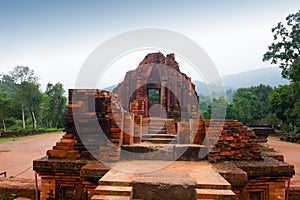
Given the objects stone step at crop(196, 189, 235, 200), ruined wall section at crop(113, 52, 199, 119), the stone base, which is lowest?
stone step at crop(196, 189, 235, 200)

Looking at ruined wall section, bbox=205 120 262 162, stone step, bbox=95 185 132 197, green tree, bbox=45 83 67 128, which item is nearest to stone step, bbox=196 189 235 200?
stone step, bbox=95 185 132 197

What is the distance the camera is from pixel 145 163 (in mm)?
4055

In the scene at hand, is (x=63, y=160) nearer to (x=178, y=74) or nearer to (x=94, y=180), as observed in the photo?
(x=94, y=180)

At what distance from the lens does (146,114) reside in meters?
13.7

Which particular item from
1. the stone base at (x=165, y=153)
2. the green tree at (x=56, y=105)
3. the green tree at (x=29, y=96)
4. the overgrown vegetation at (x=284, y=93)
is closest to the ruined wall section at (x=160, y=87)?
the overgrown vegetation at (x=284, y=93)

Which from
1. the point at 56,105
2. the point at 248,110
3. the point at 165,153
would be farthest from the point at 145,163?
the point at 56,105

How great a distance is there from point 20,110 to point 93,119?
3177 cm

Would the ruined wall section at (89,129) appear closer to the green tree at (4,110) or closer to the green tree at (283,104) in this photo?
the green tree at (283,104)

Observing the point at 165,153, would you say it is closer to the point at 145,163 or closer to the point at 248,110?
the point at 145,163

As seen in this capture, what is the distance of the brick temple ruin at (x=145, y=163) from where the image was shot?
277 cm

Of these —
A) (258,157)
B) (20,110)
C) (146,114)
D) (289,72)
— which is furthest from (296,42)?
(20,110)

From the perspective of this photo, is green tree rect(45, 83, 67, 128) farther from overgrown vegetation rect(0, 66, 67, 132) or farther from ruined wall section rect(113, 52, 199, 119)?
ruined wall section rect(113, 52, 199, 119)

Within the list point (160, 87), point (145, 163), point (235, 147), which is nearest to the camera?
point (235, 147)

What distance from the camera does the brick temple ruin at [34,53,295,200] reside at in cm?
277
